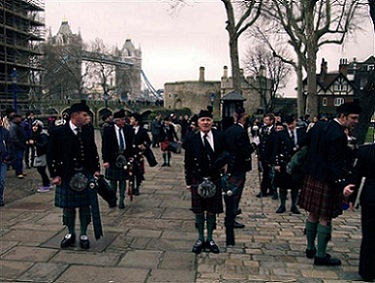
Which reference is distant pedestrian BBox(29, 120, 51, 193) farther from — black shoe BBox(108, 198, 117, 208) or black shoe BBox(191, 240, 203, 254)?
black shoe BBox(191, 240, 203, 254)

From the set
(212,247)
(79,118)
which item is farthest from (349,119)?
(79,118)

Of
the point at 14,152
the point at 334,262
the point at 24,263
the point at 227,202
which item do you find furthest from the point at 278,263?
the point at 14,152

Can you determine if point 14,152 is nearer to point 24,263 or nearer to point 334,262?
point 24,263

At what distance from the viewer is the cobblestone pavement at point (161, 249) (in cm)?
444

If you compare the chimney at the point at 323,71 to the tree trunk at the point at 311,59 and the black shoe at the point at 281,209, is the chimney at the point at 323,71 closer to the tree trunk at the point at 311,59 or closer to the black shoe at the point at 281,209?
the tree trunk at the point at 311,59

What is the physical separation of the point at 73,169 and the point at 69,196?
0.36 metres

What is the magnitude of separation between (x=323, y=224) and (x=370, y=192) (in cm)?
79

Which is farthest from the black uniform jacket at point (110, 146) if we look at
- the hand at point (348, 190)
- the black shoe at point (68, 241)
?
the hand at point (348, 190)

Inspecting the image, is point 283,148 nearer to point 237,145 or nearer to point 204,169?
point 237,145

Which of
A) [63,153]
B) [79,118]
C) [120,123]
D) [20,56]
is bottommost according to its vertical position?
[63,153]

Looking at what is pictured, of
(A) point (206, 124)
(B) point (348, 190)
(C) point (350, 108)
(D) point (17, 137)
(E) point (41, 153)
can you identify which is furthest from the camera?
(D) point (17, 137)

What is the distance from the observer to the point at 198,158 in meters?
5.10

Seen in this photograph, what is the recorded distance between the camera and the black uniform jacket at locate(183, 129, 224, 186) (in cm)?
510

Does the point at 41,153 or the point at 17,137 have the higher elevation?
→ the point at 17,137
